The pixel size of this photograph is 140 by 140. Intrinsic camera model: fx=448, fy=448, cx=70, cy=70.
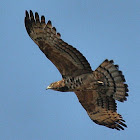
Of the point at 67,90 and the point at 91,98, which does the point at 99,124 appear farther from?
the point at 67,90

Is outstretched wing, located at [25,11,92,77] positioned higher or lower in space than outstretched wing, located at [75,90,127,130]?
higher

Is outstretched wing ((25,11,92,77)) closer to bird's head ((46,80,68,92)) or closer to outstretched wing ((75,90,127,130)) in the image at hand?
bird's head ((46,80,68,92))

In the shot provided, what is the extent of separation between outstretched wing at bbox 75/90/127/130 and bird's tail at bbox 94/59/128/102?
749 mm

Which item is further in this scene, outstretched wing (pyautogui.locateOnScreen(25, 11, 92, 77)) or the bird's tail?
the bird's tail

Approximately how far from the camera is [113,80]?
1382 centimetres

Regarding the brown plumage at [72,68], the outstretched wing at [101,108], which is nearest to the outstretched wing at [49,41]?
the brown plumage at [72,68]

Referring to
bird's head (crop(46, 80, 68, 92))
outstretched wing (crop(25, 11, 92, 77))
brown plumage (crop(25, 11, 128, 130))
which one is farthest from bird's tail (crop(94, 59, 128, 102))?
bird's head (crop(46, 80, 68, 92))

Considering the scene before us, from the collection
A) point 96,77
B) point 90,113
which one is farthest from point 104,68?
point 90,113

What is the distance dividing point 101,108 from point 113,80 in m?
1.59

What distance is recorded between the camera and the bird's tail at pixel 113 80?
1363cm

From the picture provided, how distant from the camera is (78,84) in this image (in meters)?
13.8

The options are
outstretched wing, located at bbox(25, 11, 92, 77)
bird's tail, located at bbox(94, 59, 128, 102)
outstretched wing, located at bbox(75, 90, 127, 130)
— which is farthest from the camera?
outstretched wing, located at bbox(75, 90, 127, 130)

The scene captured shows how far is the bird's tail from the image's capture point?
44.7 ft

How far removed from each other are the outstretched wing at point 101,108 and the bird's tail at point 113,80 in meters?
0.75
